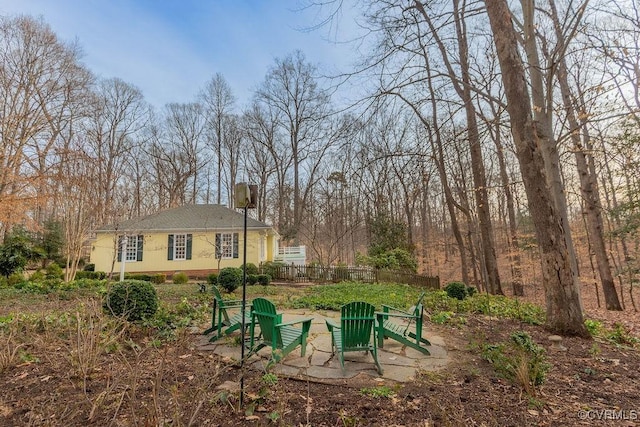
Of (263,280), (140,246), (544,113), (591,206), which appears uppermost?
(544,113)

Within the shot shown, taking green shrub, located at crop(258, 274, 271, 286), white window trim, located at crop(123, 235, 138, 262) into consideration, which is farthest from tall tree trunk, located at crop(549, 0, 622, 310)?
white window trim, located at crop(123, 235, 138, 262)

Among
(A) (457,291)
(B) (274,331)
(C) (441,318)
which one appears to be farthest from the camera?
(A) (457,291)

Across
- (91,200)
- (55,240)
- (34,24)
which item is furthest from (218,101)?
(91,200)

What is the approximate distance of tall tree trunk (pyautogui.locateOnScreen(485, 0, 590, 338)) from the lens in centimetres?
479

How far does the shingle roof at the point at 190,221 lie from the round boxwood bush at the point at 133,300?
1180 cm

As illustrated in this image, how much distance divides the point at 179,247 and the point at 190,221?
162 centimetres

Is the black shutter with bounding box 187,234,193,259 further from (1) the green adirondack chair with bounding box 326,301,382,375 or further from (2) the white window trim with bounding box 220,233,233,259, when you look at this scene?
(1) the green adirondack chair with bounding box 326,301,382,375

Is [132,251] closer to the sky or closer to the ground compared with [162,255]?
closer to the sky

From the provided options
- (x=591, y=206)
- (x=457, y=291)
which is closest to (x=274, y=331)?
(x=457, y=291)

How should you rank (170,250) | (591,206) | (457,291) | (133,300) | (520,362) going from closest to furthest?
(520,362), (133,300), (457,291), (591,206), (170,250)

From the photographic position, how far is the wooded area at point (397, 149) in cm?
557

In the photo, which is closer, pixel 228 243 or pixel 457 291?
pixel 457 291

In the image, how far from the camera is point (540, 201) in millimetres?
4891

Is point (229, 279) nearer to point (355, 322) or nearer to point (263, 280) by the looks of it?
point (263, 280)
